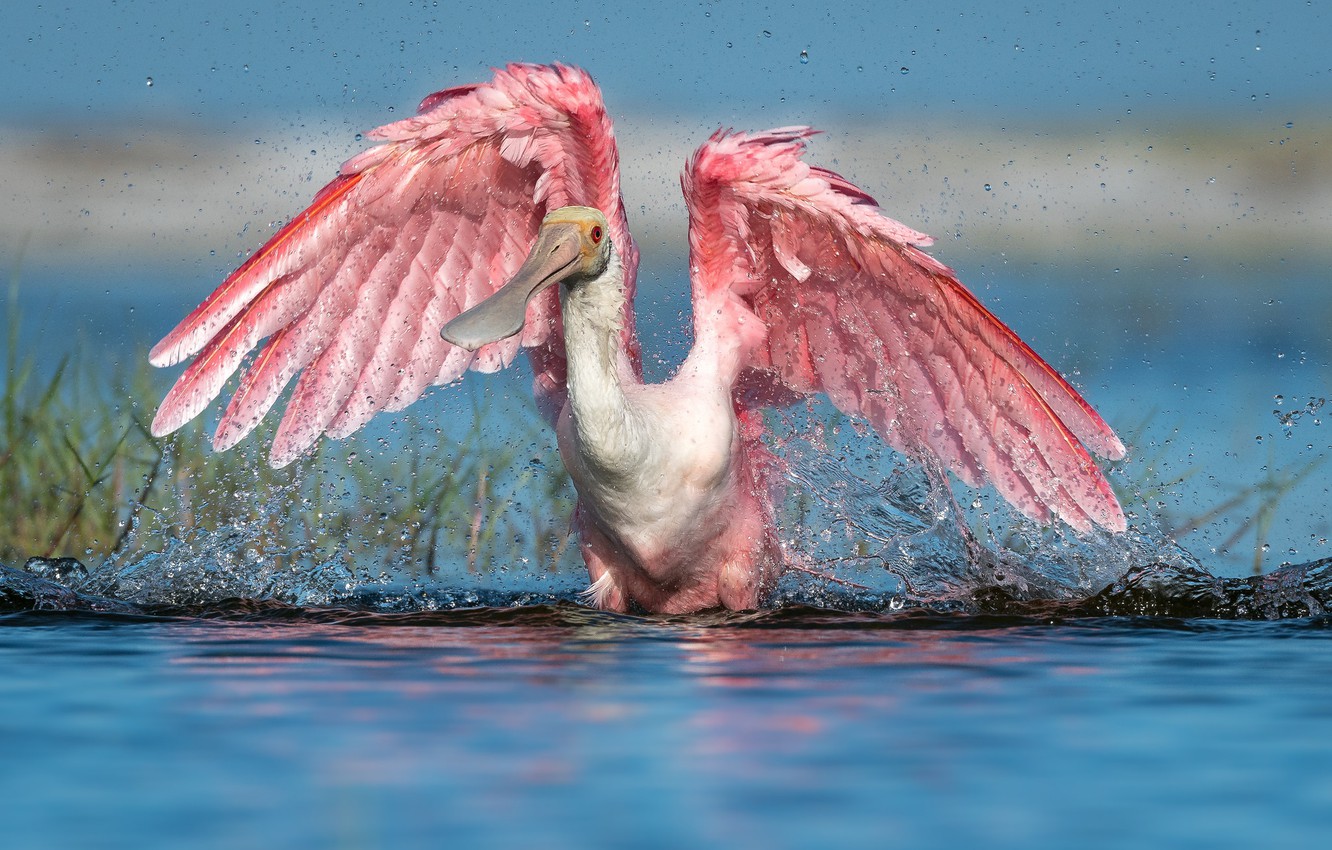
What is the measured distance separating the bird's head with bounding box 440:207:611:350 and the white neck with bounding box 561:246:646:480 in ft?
0.20

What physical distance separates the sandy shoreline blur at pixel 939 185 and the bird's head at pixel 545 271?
37.3 ft

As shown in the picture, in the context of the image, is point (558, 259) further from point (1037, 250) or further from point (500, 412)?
point (1037, 250)

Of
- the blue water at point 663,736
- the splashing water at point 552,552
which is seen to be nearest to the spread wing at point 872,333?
the splashing water at point 552,552

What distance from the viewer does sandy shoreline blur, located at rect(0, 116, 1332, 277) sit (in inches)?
741

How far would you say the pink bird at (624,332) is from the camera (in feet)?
21.6

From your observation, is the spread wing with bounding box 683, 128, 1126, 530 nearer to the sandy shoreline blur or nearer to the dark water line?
the dark water line

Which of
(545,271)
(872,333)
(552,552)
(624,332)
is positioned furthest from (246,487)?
(872,333)

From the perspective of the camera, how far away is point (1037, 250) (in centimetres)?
1902

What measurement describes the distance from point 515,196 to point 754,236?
84cm

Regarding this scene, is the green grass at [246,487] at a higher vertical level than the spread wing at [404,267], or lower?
lower

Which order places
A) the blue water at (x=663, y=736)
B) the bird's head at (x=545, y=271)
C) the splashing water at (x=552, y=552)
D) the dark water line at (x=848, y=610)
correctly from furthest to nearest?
the splashing water at (x=552, y=552), the bird's head at (x=545, y=271), the dark water line at (x=848, y=610), the blue water at (x=663, y=736)

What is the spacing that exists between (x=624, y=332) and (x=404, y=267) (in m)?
0.91

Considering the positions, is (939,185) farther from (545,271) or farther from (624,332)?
(545,271)

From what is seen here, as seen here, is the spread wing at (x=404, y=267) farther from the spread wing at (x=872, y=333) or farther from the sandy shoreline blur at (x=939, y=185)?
the sandy shoreline blur at (x=939, y=185)
